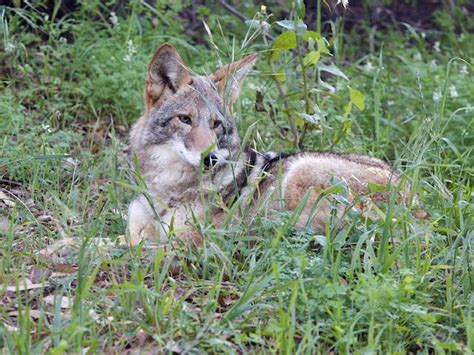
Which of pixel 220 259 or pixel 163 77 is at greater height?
pixel 163 77

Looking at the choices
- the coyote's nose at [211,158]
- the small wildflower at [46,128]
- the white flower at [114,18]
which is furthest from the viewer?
the white flower at [114,18]

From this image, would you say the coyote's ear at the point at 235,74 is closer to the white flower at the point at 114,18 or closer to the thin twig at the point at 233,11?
the white flower at the point at 114,18

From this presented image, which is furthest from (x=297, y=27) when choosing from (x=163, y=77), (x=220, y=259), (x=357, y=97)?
(x=220, y=259)

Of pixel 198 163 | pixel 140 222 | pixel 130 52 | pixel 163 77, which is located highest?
pixel 163 77

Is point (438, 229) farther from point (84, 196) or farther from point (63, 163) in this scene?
point (63, 163)

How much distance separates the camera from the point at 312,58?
6191 millimetres

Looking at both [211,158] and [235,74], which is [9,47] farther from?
[211,158]

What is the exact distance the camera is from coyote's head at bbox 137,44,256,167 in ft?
19.5

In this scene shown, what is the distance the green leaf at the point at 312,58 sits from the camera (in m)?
6.15

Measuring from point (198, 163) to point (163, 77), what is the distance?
2.41 feet

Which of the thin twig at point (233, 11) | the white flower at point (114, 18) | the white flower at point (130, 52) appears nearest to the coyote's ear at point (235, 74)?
the white flower at point (130, 52)

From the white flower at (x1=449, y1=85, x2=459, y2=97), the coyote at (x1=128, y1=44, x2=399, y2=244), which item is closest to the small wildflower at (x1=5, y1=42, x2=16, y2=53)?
the coyote at (x1=128, y1=44, x2=399, y2=244)

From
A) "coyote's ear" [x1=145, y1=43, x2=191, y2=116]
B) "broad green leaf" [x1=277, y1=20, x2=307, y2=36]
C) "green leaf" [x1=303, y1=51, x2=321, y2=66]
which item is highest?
"broad green leaf" [x1=277, y1=20, x2=307, y2=36]

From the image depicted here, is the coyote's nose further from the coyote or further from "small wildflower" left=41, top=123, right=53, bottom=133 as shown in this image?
"small wildflower" left=41, top=123, right=53, bottom=133
